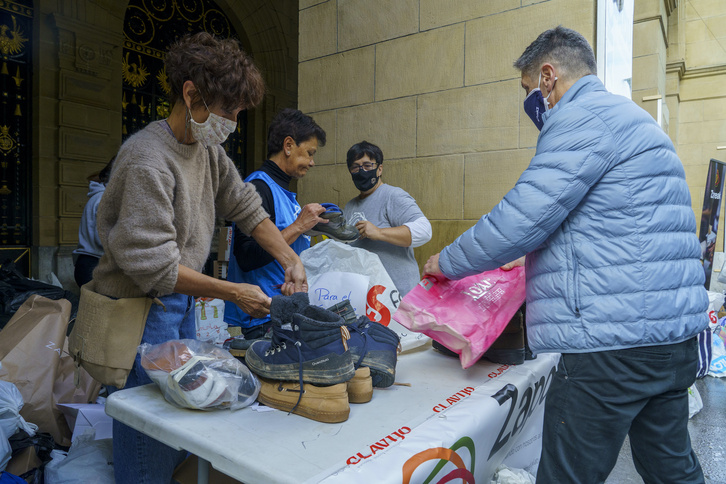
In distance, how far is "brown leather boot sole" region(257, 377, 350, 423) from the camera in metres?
1.28

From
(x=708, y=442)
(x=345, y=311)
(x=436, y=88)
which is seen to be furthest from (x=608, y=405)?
(x=436, y=88)

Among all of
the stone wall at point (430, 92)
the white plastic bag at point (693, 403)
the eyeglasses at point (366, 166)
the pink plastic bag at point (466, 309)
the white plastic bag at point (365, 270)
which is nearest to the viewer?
the pink plastic bag at point (466, 309)

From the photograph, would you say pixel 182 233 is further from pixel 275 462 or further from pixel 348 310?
pixel 275 462

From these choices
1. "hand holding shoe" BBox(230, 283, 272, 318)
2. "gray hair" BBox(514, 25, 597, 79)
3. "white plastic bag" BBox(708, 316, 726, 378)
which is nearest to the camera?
"hand holding shoe" BBox(230, 283, 272, 318)

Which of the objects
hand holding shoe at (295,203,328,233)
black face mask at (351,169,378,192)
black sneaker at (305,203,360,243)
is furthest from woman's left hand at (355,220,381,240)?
hand holding shoe at (295,203,328,233)

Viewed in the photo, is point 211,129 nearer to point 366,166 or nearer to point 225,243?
point 366,166

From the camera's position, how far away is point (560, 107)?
1.50 meters

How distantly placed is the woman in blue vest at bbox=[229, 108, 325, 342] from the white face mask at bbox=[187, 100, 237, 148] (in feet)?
1.92

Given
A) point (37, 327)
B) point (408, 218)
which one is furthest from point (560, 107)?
point (37, 327)

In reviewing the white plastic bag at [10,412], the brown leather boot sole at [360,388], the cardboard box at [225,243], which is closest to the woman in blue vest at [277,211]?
the brown leather boot sole at [360,388]

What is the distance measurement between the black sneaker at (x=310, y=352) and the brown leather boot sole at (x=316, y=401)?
22mm

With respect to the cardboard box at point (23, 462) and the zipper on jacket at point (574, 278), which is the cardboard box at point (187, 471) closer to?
the cardboard box at point (23, 462)

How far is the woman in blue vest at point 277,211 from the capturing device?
2.10 m

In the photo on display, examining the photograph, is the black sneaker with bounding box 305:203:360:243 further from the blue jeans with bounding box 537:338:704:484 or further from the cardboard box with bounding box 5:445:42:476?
→ the cardboard box with bounding box 5:445:42:476
